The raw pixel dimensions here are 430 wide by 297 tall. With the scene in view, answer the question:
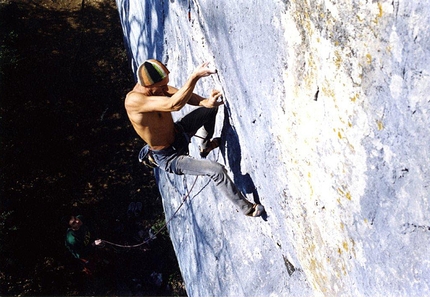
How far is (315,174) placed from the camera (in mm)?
2086

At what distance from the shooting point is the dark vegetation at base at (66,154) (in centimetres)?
602

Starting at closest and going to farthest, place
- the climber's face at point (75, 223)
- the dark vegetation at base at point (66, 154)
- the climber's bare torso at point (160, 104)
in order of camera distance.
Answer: the climber's bare torso at point (160, 104), the climber's face at point (75, 223), the dark vegetation at base at point (66, 154)

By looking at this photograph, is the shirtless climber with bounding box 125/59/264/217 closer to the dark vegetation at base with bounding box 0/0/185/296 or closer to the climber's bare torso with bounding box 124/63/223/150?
the climber's bare torso with bounding box 124/63/223/150

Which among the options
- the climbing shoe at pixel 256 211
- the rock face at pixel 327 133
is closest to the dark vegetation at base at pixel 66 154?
the rock face at pixel 327 133

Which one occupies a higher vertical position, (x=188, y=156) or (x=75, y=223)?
(x=188, y=156)

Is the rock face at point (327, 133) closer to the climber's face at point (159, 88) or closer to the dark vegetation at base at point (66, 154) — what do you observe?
the climber's face at point (159, 88)

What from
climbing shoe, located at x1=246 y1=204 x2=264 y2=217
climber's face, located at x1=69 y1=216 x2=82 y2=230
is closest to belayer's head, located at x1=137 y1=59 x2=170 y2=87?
climbing shoe, located at x1=246 y1=204 x2=264 y2=217

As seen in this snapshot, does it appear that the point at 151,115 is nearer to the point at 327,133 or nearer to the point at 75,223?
the point at 327,133

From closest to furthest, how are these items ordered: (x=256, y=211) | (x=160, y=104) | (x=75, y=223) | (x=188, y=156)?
1. (x=160, y=104)
2. (x=256, y=211)
3. (x=188, y=156)
4. (x=75, y=223)

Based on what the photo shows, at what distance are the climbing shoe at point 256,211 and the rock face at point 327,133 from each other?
3.5 inches

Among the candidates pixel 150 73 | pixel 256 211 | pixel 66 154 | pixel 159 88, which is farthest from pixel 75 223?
pixel 150 73

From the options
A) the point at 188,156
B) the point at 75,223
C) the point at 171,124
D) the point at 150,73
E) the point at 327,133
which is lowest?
the point at 75,223

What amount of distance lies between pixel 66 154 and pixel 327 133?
5858 mm

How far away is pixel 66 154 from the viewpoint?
6879 millimetres
